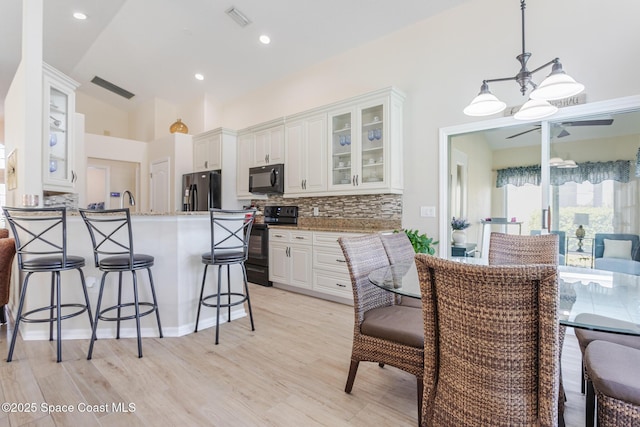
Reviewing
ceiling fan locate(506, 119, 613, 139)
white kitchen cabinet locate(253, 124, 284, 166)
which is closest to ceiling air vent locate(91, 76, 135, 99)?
white kitchen cabinet locate(253, 124, 284, 166)

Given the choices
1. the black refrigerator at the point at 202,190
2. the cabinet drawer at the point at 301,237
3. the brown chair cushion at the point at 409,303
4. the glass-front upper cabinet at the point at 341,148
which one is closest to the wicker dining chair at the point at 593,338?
the brown chair cushion at the point at 409,303

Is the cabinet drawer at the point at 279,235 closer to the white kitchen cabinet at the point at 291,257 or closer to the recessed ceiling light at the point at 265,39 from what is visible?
the white kitchen cabinet at the point at 291,257

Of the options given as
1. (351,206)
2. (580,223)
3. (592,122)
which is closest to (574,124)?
(592,122)

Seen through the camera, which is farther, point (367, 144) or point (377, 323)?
point (367, 144)

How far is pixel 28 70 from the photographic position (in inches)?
117

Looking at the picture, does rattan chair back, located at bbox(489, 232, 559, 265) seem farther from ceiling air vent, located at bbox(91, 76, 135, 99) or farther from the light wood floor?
ceiling air vent, located at bbox(91, 76, 135, 99)

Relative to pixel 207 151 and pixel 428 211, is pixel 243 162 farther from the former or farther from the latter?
pixel 428 211

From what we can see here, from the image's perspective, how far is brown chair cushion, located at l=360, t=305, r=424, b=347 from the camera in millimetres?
1632

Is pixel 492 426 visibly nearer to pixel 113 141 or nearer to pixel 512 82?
pixel 512 82

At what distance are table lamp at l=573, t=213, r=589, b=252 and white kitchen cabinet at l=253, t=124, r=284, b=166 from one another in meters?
3.46

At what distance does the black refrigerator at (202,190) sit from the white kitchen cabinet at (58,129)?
1.95 m

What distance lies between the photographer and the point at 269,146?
16.1 feet

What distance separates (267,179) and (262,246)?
3.27ft

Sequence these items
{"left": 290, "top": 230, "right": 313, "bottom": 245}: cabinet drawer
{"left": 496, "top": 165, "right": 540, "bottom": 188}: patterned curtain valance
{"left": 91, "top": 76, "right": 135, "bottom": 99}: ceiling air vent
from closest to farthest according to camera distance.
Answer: {"left": 496, "top": 165, "right": 540, "bottom": 188}: patterned curtain valance
{"left": 290, "top": 230, "right": 313, "bottom": 245}: cabinet drawer
{"left": 91, "top": 76, "right": 135, "bottom": 99}: ceiling air vent
